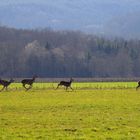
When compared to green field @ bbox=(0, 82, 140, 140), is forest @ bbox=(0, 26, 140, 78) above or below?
above

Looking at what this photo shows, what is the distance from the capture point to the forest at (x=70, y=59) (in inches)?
5404

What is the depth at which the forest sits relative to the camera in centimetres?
13725

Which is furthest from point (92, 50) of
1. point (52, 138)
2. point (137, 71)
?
point (52, 138)

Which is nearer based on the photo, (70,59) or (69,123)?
(69,123)

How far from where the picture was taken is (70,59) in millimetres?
149125

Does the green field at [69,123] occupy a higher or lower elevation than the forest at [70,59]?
lower

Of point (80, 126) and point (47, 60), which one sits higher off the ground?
point (47, 60)

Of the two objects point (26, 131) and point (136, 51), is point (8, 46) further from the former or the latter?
point (26, 131)

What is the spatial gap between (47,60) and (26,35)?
54929mm

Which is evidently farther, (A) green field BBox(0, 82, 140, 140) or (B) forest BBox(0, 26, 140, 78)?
(B) forest BBox(0, 26, 140, 78)

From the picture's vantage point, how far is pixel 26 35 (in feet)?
637

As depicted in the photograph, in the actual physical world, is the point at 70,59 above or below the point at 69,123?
above

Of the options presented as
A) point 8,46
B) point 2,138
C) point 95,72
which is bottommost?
point 2,138

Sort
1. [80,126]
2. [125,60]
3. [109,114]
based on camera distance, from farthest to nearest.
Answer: [125,60]
[109,114]
[80,126]
